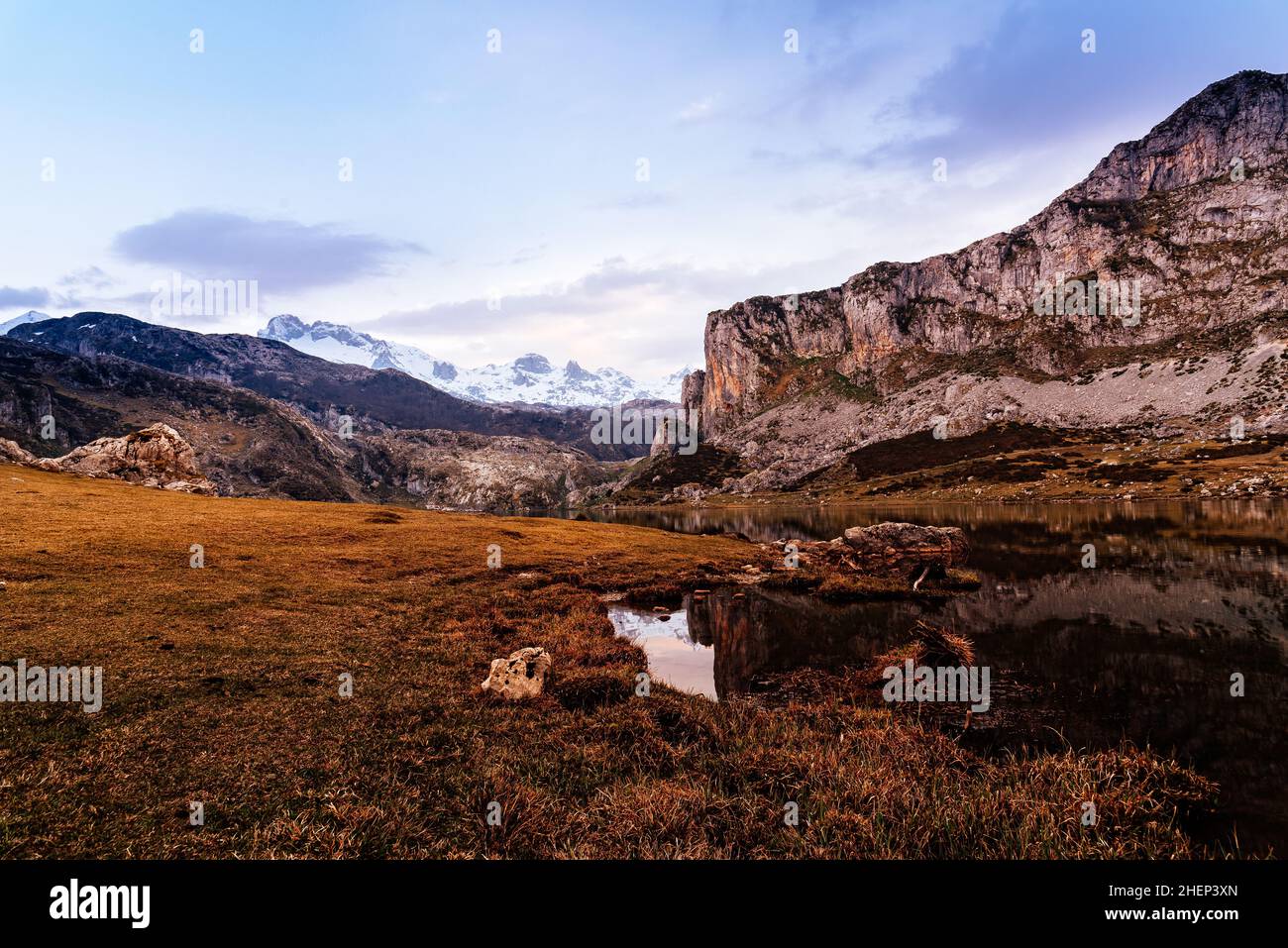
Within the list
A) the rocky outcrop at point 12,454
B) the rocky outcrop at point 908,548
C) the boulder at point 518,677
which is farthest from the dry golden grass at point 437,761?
the rocky outcrop at point 12,454

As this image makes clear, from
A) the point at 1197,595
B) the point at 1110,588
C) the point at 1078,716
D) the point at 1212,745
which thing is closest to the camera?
the point at 1212,745

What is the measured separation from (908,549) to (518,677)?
128ft

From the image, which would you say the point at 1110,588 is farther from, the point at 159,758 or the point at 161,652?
the point at 161,652

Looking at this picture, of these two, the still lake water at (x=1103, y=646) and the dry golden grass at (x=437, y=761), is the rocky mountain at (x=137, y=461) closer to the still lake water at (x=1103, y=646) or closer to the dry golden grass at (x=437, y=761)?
the dry golden grass at (x=437, y=761)

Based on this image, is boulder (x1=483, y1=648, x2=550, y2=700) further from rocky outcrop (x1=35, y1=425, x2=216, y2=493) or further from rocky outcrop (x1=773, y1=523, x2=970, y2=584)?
rocky outcrop (x1=35, y1=425, x2=216, y2=493)

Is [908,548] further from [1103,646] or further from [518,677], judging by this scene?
[518,677]

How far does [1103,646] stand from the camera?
24.0 metres

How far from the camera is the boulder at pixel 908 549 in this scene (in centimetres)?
4344

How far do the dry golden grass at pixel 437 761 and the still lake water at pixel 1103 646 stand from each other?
6.75 feet

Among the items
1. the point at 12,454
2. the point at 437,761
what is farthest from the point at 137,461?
the point at 437,761

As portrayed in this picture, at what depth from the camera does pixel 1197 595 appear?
31.7 meters
